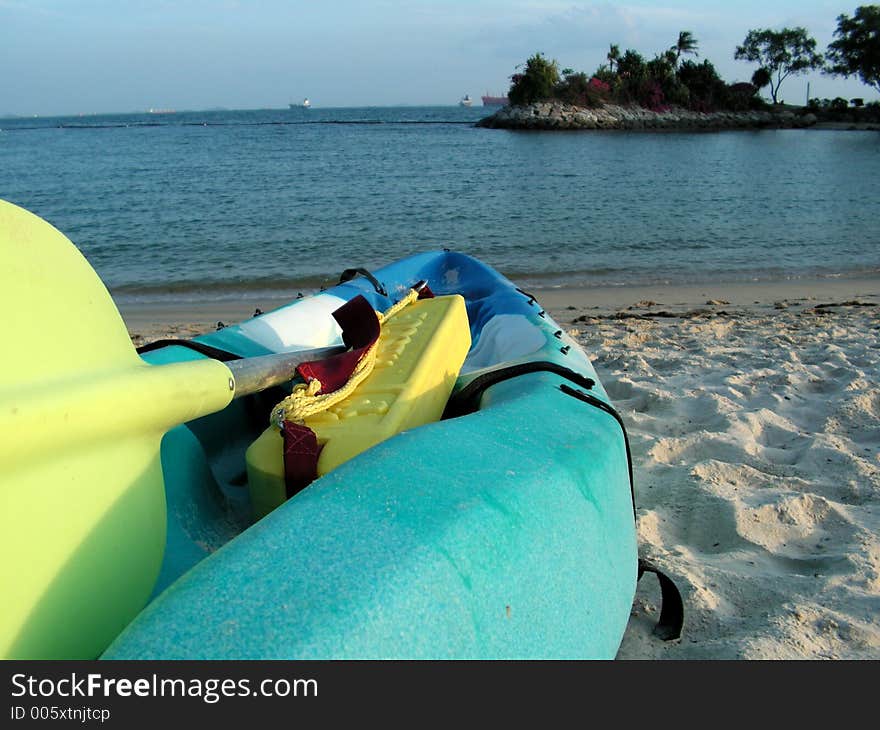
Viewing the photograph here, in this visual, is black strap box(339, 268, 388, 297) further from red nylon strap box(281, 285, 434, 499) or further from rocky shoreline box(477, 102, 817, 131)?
rocky shoreline box(477, 102, 817, 131)

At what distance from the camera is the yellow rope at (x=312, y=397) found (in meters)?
1.78

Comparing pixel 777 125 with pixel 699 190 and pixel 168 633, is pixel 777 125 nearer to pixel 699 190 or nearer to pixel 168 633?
pixel 699 190

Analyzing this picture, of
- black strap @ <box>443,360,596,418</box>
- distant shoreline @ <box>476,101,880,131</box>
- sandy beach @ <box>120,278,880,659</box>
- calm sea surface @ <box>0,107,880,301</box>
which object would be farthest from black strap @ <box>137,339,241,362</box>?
→ distant shoreline @ <box>476,101,880,131</box>

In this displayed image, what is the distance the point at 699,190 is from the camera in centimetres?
1534

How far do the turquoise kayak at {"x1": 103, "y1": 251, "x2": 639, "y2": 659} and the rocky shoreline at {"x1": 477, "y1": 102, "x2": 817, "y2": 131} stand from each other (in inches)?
1664

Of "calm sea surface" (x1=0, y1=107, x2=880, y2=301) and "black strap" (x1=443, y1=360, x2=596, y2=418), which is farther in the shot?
"calm sea surface" (x1=0, y1=107, x2=880, y2=301)

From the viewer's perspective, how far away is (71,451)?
1213 mm

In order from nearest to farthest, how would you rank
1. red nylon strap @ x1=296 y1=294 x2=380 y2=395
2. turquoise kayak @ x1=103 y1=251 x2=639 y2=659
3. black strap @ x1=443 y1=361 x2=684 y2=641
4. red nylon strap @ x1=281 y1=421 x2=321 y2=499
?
turquoise kayak @ x1=103 y1=251 x2=639 y2=659
red nylon strap @ x1=281 y1=421 x2=321 y2=499
black strap @ x1=443 y1=361 x2=684 y2=641
red nylon strap @ x1=296 y1=294 x2=380 y2=395

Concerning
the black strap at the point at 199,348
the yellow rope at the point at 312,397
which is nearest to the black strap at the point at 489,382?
the yellow rope at the point at 312,397

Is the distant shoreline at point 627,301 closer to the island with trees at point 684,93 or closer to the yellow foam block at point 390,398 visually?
the yellow foam block at point 390,398

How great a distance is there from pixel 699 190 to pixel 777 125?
119ft

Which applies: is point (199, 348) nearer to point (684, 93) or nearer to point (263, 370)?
point (263, 370)

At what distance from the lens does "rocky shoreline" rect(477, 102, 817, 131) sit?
41.7 metres

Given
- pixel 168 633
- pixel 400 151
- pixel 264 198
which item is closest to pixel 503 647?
pixel 168 633
